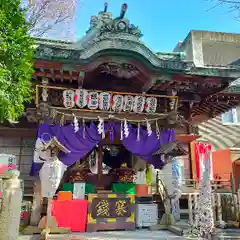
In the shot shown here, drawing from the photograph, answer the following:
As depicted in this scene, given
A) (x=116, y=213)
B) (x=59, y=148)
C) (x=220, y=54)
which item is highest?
(x=220, y=54)

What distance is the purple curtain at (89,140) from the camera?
871 centimetres

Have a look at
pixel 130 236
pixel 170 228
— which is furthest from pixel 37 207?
pixel 170 228

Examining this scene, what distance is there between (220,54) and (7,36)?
58.7 ft

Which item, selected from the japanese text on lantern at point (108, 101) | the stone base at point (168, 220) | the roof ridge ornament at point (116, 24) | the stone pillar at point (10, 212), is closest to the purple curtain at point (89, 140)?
the japanese text on lantern at point (108, 101)

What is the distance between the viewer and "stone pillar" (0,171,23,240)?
450cm

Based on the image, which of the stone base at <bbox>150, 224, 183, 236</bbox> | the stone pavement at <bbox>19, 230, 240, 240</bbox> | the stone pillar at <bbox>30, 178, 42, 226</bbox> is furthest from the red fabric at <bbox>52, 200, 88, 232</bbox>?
the stone base at <bbox>150, 224, 183, 236</bbox>

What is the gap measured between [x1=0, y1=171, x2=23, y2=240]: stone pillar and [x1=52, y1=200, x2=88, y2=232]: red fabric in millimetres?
2713

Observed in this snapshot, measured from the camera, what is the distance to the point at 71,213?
7.43 m

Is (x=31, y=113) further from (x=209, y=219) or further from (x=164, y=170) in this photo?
(x=209, y=219)

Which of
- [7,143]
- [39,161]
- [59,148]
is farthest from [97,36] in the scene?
[7,143]

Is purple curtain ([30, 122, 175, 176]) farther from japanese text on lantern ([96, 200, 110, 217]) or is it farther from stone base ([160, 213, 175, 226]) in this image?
japanese text on lantern ([96, 200, 110, 217])

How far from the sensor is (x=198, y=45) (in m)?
18.7

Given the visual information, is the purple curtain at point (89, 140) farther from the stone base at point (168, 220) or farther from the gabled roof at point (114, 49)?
the gabled roof at point (114, 49)

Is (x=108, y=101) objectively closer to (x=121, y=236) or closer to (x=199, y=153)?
(x=121, y=236)
